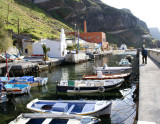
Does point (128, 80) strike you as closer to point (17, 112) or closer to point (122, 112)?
point (122, 112)

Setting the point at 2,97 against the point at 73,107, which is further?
the point at 2,97

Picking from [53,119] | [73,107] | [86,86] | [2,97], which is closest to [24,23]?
[2,97]

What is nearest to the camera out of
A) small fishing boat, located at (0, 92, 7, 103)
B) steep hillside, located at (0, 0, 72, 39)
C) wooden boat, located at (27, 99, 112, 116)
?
wooden boat, located at (27, 99, 112, 116)

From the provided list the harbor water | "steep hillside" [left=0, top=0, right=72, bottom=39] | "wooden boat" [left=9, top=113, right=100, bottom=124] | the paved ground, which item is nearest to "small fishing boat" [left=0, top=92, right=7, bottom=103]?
the harbor water

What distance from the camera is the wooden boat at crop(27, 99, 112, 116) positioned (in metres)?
13.2

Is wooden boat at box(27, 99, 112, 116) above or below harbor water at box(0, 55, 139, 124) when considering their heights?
above

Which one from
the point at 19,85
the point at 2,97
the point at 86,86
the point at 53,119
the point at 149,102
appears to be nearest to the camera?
the point at 149,102

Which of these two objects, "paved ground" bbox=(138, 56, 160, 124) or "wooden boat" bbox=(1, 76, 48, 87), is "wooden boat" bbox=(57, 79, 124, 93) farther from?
"paved ground" bbox=(138, 56, 160, 124)

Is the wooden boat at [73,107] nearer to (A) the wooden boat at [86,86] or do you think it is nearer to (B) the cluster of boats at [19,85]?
(A) the wooden boat at [86,86]

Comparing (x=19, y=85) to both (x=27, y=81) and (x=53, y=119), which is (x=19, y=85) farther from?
(x=53, y=119)

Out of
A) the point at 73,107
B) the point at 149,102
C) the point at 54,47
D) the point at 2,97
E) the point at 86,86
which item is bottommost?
the point at 2,97

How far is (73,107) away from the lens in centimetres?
1396

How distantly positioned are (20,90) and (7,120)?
23.5ft

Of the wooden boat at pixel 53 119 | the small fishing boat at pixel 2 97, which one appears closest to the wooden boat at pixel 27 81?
the small fishing boat at pixel 2 97
